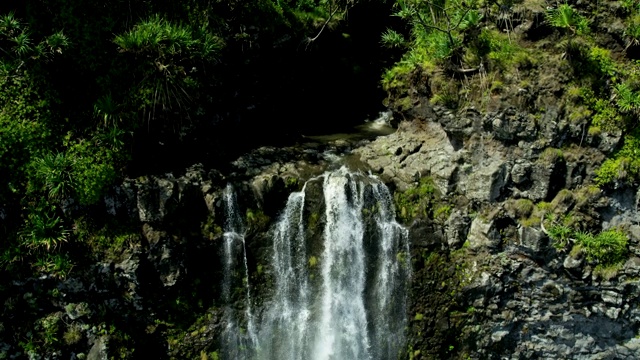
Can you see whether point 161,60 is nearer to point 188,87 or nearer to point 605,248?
point 188,87

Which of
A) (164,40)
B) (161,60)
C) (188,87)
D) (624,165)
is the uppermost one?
(164,40)

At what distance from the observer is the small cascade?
1085 centimetres

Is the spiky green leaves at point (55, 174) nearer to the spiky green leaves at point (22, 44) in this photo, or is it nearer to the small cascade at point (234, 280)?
the spiky green leaves at point (22, 44)

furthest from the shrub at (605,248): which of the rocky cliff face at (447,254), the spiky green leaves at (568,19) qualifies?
the spiky green leaves at (568,19)

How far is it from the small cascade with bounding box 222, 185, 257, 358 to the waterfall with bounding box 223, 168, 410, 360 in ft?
0.51

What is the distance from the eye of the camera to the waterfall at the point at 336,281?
11070 mm

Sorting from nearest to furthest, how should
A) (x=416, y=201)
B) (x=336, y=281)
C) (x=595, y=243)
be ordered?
(x=595, y=243), (x=336, y=281), (x=416, y=201)

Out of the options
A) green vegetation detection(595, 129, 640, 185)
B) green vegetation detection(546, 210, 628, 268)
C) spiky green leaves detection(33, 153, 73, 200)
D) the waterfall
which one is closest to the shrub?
green vegetation detection(546, 210, 628, 268)

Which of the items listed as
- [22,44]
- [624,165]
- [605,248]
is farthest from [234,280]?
[624,165]

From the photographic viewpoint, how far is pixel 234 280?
35.8 feet

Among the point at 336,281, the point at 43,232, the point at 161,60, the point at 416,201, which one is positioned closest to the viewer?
the point at 43,232

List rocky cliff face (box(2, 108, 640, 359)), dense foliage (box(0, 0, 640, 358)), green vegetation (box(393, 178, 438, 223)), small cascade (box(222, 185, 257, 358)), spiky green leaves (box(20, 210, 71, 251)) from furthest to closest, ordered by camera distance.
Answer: green vegetation (box(393, 178, 438, 223)) → small cascade (box(222, 185, 257, 358)) → rocky cliff face (box(2, 108, 640, 359)) → dense foliage (box(0, 0, 640, 358)) → spiky green leaves (box(20, 210, 71, 251))

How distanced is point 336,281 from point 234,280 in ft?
7.07

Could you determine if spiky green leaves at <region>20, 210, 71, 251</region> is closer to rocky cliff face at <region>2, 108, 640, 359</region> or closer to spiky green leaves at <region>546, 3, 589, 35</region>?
rocky cliff face at <region>2, 108, 640, 359</region>
